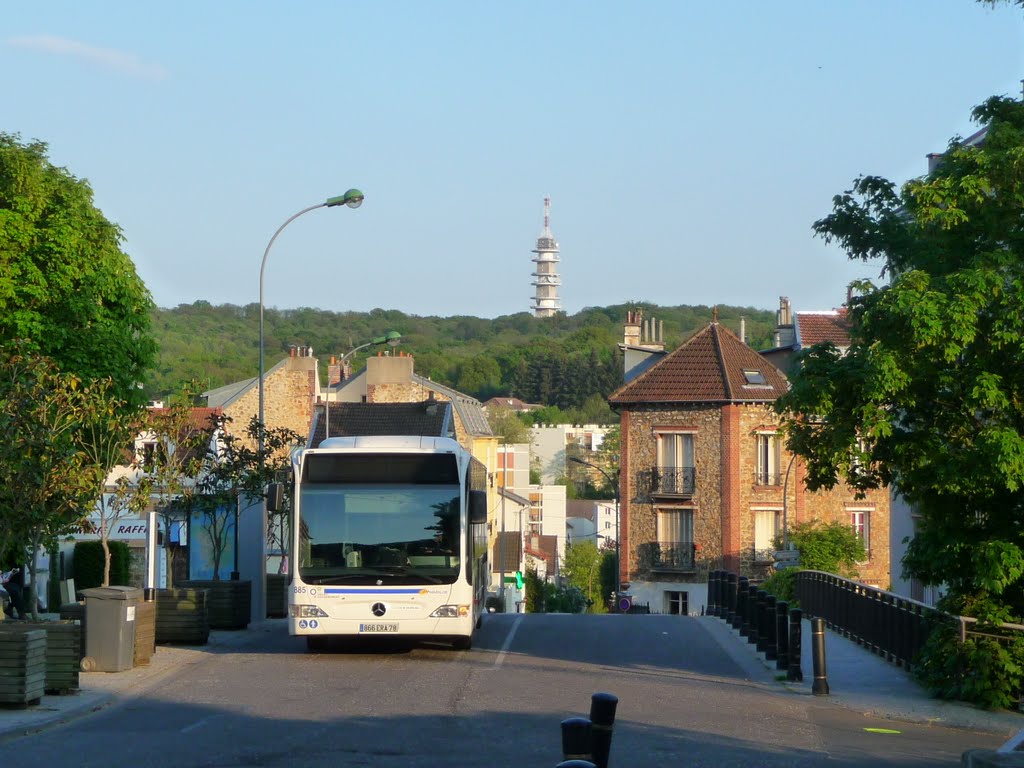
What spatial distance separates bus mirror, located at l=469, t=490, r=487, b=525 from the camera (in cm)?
2019

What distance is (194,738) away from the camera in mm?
12305

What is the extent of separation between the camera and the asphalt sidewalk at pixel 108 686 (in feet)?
43.0

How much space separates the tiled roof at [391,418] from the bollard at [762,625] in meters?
43.0

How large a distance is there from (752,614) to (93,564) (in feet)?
67.6

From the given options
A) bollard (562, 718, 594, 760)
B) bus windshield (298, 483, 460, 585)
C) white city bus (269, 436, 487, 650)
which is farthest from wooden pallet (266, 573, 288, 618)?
bollard (562, 718, 594, 760)

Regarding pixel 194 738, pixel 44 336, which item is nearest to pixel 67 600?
pixel 44 336

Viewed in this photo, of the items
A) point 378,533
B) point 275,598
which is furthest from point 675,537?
point 378,533

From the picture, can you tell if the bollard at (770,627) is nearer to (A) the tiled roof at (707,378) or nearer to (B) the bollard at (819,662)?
(B) the bollard at (819,662)

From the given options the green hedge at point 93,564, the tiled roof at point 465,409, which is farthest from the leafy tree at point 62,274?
the tiled roof at point 465,409

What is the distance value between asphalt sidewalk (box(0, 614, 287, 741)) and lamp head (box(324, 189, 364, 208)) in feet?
A: 31.4

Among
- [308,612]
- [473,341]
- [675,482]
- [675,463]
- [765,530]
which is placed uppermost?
[473,341]

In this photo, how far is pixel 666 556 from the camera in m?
53.0

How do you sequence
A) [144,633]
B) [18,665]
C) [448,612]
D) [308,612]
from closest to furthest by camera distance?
[18,665] < [144,633] < [308,612] < [448,612]

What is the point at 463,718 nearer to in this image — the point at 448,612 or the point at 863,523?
the point at 448,612
